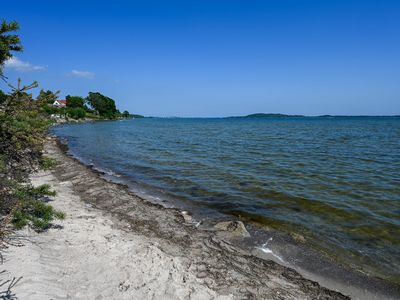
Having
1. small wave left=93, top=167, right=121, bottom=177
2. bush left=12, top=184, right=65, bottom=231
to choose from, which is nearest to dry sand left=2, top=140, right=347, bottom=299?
bush left=12, top=184, right=65, bottom=231

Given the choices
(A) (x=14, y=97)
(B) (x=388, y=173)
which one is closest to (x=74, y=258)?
(A) (x=14, y=97)

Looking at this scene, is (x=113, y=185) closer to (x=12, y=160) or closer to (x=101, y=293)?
(x=12, y=160)

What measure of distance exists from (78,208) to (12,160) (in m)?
3.28

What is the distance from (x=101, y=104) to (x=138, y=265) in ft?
Answer: 517

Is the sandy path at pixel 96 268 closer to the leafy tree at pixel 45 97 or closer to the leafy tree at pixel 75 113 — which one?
the leafy tree at pixel 45 97

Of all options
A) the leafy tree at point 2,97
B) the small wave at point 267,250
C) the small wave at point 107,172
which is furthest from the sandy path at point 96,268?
the small wave at point 107,172

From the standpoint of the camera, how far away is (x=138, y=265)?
654 cm

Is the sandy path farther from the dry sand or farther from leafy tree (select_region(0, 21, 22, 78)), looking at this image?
leafy tree (select_region(0, 21, 22, 78))

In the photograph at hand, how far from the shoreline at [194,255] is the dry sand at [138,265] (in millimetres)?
20

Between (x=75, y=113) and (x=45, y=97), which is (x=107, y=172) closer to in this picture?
(x=45, y=97)

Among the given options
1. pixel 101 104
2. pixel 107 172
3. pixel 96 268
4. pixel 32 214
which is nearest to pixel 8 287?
pixel 96 268

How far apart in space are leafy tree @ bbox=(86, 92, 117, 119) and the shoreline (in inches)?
5878

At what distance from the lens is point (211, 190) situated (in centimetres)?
1409

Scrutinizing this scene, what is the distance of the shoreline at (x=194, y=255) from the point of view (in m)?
6.00
